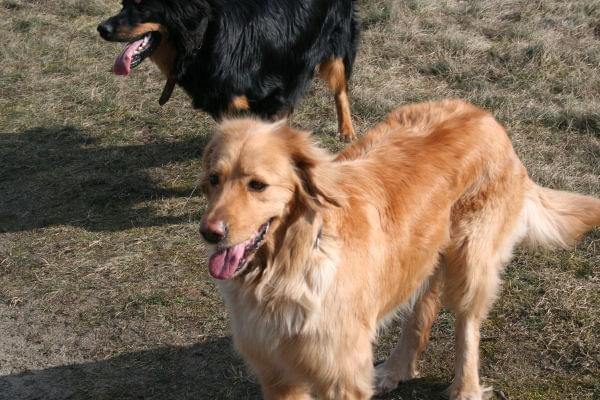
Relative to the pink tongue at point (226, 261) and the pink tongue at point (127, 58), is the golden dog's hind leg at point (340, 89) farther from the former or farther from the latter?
the pink tongue at point (226, 261)

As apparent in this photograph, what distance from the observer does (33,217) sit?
5.50 metres

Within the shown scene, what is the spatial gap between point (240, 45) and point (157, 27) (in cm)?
62

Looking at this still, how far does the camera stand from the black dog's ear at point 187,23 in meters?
5.09

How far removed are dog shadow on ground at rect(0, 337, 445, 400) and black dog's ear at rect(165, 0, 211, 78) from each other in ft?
7.41

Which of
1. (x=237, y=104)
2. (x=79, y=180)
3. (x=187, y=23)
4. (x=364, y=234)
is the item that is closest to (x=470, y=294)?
(x=364, y=234)

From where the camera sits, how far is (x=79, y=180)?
5.99 m

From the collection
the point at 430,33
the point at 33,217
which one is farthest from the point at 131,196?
the point at 430,33

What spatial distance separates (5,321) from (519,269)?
3.29 metres

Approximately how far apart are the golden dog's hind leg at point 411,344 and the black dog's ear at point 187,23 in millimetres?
2647

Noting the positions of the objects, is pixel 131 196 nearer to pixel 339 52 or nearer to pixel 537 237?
pixel 339 52

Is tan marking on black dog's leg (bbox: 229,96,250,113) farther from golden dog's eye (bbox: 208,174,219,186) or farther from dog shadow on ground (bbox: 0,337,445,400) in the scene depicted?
golden dog's eye (bbox: 208,174,219,186)

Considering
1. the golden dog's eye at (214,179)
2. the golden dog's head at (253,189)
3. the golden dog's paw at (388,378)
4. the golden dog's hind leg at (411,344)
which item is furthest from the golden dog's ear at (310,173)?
the golden dog's paw at (388,378)

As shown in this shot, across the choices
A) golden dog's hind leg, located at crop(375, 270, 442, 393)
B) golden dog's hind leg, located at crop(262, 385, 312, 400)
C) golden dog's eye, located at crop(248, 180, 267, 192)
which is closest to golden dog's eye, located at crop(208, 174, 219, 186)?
golden dog's eye, located at crop(248, 180, 267, 192)

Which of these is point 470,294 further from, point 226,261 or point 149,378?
point 149,378
